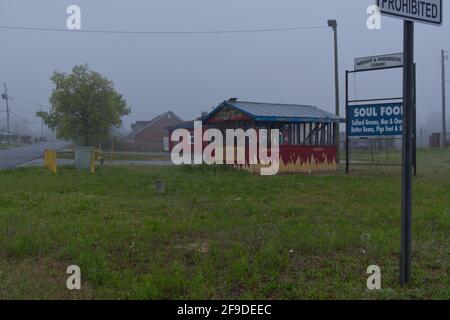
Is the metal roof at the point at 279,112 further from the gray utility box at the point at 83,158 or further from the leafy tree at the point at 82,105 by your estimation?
the leafy tree at the point at 82,105

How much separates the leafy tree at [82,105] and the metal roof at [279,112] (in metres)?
21.1

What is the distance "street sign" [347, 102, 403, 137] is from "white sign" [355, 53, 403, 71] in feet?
4.38

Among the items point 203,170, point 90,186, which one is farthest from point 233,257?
point 203,170

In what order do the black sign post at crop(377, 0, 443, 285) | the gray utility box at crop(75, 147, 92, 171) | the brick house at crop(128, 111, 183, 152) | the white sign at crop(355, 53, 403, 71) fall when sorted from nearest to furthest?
the black sign post at crop(377, 0, 443, 285)
the white sign at crop(355, 53, 403, 71)
the gray utility box at crop(75, 147, 92, 171)
the brick house at crop(128, 111, 183, 152)

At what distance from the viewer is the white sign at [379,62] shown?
1708cm

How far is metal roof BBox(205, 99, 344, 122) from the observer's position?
19062 mm

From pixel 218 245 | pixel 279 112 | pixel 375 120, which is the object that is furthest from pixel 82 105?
pixel 218 245

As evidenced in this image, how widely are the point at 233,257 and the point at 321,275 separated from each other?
105 cm

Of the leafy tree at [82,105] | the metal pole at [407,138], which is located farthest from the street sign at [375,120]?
the leafy tree at [82,105]

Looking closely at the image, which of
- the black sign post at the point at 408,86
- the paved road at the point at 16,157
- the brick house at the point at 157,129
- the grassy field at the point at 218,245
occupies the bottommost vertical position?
the grassy field at the point at 218,245

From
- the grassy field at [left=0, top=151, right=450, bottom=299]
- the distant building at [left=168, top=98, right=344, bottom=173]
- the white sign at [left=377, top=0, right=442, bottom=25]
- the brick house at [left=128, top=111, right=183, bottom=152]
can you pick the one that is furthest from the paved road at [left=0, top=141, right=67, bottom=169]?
the brick house at [left=128, top=111, right=183, bottom=152]

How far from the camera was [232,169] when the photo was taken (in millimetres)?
19016

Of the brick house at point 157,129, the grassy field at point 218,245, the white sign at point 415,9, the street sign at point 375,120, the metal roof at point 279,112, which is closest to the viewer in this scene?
the white sign at point 415,9

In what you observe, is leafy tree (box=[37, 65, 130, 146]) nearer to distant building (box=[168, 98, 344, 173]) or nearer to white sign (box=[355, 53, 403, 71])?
distant building (box=[168, 98, 344, 173])
